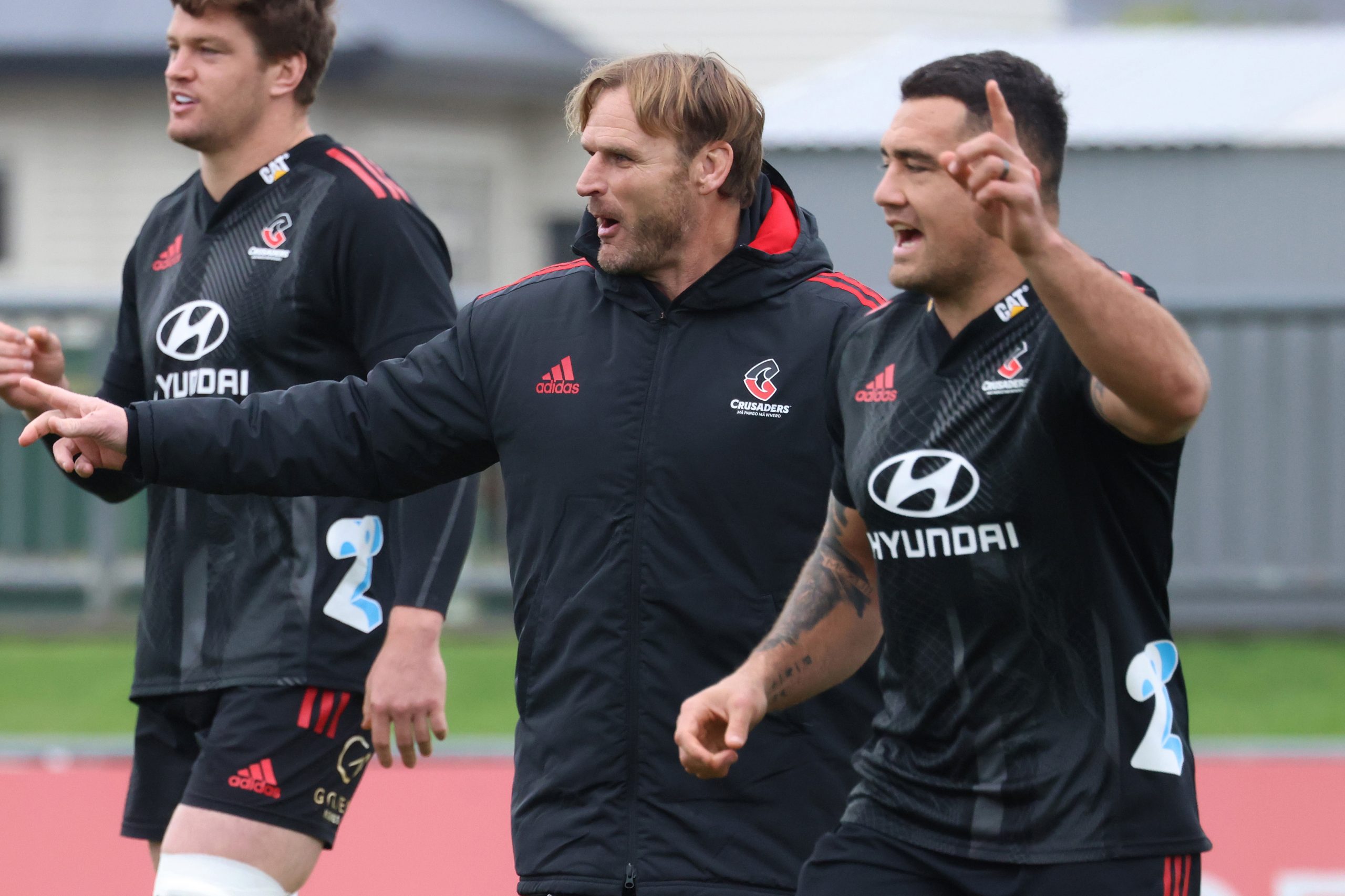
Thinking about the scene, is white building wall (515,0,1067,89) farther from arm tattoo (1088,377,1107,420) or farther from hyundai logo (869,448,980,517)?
arm tattoo (1088,377,1107,420)

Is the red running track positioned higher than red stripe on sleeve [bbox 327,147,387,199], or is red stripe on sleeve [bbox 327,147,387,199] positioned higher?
red stripe on sleeve [bbox 327,147,387,199]

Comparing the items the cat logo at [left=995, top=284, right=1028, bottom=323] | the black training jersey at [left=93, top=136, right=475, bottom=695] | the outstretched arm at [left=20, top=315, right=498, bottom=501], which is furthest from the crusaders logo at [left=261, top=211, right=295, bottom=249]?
the cat logo at [left=995, top=284, right=1028, bottom=323]

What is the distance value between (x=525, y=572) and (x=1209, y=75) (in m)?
10.7

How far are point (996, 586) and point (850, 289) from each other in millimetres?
810

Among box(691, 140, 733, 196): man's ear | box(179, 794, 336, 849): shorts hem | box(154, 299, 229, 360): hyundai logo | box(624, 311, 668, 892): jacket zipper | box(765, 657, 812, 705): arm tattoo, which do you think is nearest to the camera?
box(765, 657, 812, 705): arm tattoo

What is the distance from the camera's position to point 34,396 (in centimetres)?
369

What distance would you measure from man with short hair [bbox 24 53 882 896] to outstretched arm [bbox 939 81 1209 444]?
82 centimetres

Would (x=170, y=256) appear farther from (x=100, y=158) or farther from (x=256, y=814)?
(x=100, y=158)

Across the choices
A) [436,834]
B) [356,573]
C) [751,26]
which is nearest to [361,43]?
[751,26]

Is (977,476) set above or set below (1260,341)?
below

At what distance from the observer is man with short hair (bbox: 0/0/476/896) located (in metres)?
4.03

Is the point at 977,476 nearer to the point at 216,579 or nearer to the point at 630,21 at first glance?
the point at 216,579

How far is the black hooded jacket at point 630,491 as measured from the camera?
3455 millimetres

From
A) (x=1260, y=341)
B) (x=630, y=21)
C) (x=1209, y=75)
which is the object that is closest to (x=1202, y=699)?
(x=1260, y=341)
